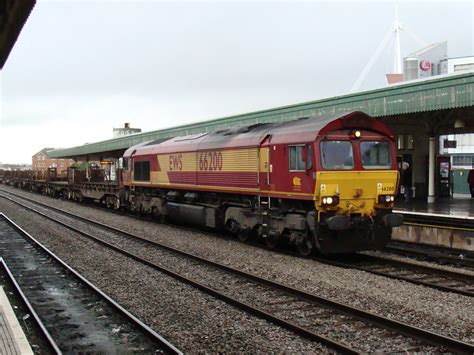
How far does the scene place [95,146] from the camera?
48.1 metres

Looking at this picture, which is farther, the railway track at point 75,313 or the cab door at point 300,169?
the cab door at point 300,169

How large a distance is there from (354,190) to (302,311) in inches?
168

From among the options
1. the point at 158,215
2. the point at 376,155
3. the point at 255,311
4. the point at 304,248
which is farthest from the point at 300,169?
the point at 158,215

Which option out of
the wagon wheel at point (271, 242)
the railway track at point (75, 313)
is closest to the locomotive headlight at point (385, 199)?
the wagon wheel at point (271, 242)

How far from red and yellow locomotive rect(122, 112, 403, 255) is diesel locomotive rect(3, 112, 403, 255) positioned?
0.02m

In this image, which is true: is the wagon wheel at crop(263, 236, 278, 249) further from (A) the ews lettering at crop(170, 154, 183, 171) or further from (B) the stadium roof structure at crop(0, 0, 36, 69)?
(B) the stadium roof structure at crop(0, 0, 36, 69)

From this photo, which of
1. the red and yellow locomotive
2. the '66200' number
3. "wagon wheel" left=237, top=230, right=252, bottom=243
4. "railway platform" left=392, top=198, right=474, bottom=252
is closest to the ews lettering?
the '66200' number

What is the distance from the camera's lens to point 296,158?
11.7m

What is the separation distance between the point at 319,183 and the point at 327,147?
2.87ft

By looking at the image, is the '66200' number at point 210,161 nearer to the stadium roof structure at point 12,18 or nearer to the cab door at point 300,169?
the cab door at point 300,169

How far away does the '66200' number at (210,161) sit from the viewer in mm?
15164

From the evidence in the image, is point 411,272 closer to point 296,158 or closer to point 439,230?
point 296,158

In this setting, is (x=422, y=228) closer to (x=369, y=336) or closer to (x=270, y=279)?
(x=270, y=279)

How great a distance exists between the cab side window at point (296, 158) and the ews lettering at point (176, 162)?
6657 millimetres
